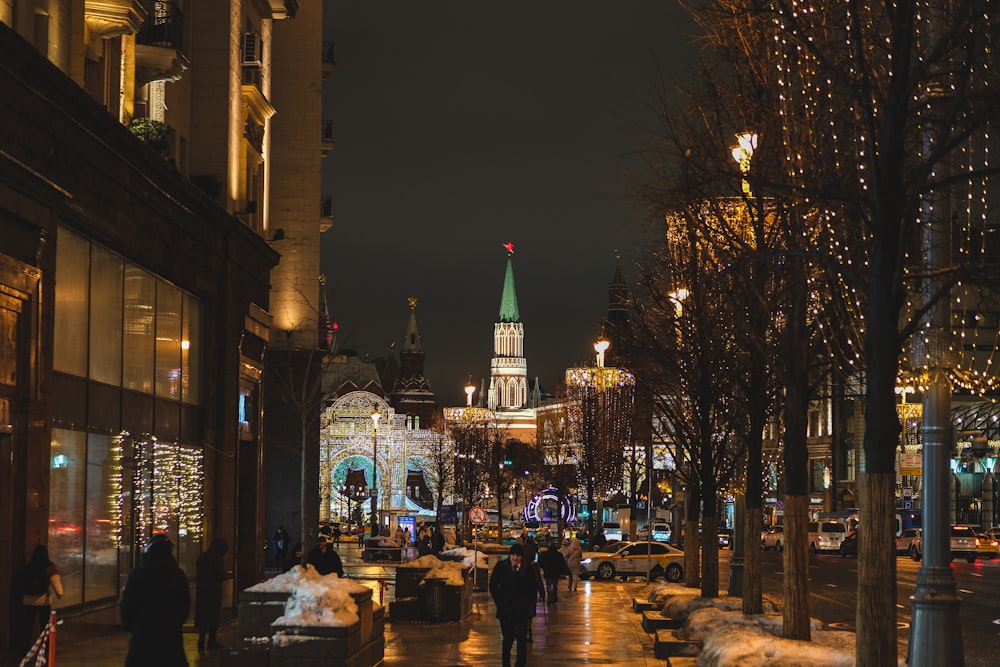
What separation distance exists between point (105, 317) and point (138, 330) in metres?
2.03

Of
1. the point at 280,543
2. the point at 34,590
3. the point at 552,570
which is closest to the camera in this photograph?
the point at 34,590

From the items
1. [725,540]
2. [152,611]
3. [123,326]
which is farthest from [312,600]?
[725,540]

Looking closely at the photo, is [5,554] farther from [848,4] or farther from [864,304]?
[848,4]

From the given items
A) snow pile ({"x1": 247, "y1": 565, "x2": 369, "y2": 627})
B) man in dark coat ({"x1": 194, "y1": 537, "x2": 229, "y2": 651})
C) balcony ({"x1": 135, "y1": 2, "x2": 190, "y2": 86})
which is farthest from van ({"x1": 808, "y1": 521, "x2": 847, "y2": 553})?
snow pile ({"x1": 247, "y1": 565, "x2": 369, "y2": 627})

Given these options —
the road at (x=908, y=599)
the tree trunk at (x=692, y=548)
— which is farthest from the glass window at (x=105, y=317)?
the tree trunk at (x=692, y=548)

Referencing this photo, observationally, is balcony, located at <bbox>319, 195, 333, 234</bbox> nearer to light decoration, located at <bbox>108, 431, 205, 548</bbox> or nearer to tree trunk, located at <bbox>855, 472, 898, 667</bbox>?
light decoration, located at <bbox>108, 431, 205, 548</bbox>

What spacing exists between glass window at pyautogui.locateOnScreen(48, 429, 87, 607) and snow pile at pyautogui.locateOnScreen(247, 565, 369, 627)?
4814 millimetres

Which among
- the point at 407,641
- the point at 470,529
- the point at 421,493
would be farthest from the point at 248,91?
the point at 421,493

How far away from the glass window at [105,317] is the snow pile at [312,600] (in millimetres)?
6938

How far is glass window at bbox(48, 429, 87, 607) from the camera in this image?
21578mm

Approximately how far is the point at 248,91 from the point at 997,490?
7630 centimetres

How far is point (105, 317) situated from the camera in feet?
79.3

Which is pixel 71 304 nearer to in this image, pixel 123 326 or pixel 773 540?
pixel 123 326

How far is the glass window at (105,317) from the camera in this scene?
2348 centimetres
